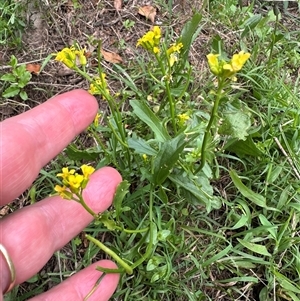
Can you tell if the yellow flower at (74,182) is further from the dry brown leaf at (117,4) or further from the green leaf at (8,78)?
the dry brown leaf at (117,4)

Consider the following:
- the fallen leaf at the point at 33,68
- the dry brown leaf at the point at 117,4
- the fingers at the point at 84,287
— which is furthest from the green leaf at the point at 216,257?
the dry brown leaf at the point at 117,4

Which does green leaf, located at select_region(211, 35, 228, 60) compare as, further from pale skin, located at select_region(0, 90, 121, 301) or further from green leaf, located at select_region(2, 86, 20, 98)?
green leaf, located at select_region(2, 86, 20, 98)

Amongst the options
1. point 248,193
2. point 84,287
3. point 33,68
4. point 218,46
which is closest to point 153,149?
point 248,193

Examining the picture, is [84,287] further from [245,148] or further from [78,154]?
[245,148]

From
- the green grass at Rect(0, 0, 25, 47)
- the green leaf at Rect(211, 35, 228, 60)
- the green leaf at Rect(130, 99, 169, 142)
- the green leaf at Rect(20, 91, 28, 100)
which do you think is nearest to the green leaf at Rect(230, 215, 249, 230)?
the green leaf at Rect(130, 99, 169, 142)

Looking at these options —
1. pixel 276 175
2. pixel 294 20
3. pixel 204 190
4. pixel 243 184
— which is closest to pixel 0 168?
pixel 204 190

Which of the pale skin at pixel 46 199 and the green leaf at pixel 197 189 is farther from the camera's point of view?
the green leaf at pixel 197 189

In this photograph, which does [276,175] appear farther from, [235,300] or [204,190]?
[235,300]
